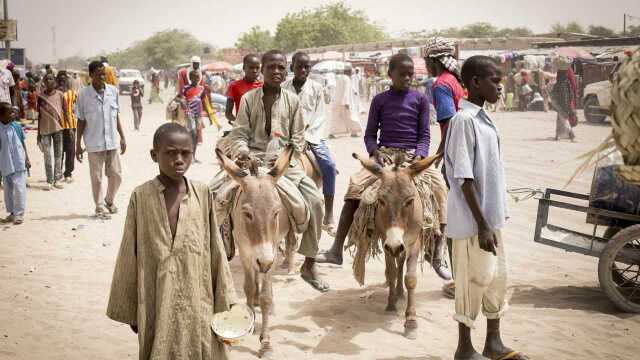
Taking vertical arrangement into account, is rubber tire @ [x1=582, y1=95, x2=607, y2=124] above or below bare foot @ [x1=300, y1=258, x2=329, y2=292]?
above

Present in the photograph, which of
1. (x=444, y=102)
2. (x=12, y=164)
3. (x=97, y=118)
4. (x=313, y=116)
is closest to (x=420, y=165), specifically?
(x=444, y=102)

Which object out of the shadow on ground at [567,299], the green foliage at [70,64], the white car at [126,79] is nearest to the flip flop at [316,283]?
the shadow on ground at [567,299]

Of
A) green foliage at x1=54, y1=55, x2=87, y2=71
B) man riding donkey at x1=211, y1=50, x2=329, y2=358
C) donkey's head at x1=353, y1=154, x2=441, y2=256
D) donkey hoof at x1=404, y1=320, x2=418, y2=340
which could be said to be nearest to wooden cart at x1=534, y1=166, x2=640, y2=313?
donkey's head at x1=353, y1=154, x2=441, y2=256

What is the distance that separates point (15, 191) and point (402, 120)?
261 inches

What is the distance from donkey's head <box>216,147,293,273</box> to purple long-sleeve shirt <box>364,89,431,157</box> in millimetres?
1368

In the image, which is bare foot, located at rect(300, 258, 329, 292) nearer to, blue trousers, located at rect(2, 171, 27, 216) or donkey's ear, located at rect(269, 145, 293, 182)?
donkey's ear, located at rect(269, 145, 293, 182)

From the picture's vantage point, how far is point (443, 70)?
21.6ft

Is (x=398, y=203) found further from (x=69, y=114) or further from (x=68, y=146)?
(x=68, y=146)

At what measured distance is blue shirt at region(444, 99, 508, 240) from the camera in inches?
178

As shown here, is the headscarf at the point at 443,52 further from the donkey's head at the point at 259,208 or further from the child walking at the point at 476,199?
the donkey's head at the point at 259,208

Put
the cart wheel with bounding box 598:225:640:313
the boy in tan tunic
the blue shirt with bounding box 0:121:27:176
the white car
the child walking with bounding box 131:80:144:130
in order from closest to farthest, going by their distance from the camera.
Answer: the boy in tan tunic < the cart wheel with bounding box 598:225:640:313 < the blue shirt with bounding box 0:121:27:176 < the child walking with bounding box 131:80:144:130 < the white car

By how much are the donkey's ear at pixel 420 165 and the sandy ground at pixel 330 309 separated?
4.88 ft

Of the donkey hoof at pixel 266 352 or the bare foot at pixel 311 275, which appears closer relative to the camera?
the donkey hoof at pixel 266 352

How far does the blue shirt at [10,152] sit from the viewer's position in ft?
31.6
